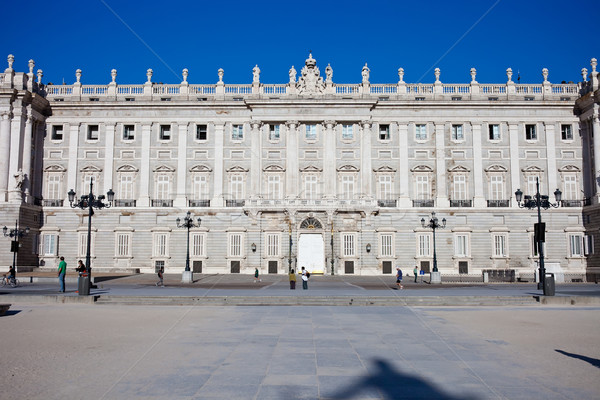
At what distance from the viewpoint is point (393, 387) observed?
27.2 feet

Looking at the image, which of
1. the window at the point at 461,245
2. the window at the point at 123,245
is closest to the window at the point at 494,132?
the window at the point at 461,245

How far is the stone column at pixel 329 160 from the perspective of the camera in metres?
48.6

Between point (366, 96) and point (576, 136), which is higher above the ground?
point (366, 96)

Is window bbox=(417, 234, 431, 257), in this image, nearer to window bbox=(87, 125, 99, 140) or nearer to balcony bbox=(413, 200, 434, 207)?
balcony bbox=(413, 200, 434, 207)

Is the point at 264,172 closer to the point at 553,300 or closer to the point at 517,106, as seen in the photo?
the point at 517,106

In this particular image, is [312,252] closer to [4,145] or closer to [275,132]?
[275,132]

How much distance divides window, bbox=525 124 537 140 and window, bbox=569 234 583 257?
9.92 meters

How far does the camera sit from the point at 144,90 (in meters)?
50.5

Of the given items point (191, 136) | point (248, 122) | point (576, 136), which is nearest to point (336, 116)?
point (248, 122)

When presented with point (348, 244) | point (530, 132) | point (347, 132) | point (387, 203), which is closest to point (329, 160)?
point (347, 132)

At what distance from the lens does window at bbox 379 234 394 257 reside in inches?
1892

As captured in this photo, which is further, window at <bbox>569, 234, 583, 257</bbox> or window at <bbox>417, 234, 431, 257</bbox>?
window at <bbox>417, 234, 431, 257</bbox>

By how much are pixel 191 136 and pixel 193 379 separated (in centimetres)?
4335

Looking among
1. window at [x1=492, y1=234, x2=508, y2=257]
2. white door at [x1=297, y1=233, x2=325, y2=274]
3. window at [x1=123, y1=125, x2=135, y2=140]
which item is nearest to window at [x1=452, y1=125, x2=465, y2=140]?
window at [x1=492, y1=234, x2=508, y2=257]
